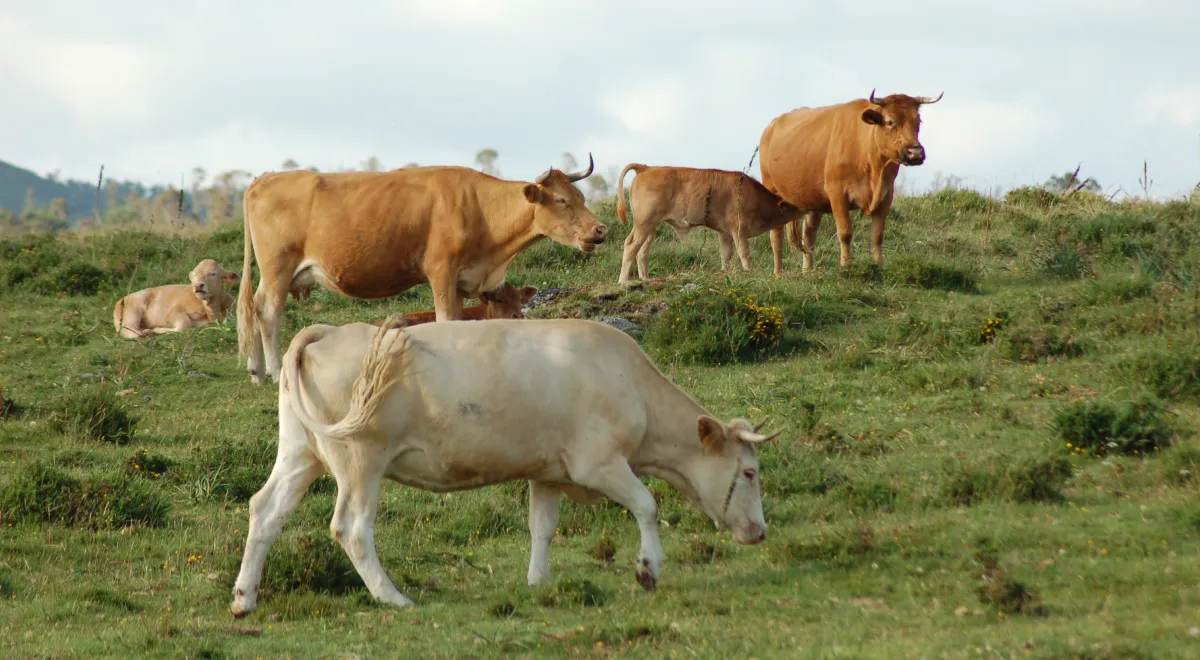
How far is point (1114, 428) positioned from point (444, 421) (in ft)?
15.5

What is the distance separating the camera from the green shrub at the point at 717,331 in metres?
13.8

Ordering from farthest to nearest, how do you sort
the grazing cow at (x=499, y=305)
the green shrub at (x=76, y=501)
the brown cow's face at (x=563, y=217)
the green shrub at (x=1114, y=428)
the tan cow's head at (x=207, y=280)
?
the tan cow's head at (x=207, y=280), the grazing cow at (x=499, y=305), the brown cow's face at (x=563, y=217), the green shrub at (x=76, y=501), the green shrub at (x=1114, y=428)

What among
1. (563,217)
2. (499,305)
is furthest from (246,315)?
(563,217)

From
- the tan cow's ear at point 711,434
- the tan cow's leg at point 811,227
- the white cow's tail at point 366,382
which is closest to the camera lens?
the white cow's tail at point 366,382

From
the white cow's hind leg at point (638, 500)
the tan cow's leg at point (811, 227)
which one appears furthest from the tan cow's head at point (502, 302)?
the white cow's hind leg at point (638, 500)

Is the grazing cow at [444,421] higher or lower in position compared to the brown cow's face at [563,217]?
lower

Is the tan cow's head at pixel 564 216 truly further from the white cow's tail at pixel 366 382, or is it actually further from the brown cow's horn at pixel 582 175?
the white cow's tail at pixel 366 382

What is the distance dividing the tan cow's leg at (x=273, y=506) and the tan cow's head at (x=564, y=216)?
5847mm

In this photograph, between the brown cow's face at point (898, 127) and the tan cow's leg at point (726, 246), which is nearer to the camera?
the brown cow's face at point (898, 127)

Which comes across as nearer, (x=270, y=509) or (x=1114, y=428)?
(x=270, y=509)

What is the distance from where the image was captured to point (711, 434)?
7.98 meters

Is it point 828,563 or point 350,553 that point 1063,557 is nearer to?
point 828,563

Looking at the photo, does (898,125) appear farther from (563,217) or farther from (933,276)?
(563,217)

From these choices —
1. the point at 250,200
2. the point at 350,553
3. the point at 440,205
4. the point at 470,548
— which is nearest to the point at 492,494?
the point at 470,548
